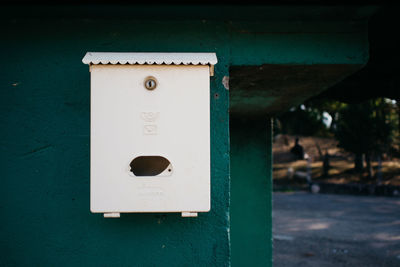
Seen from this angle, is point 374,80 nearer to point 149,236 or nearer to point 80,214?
point 149,236

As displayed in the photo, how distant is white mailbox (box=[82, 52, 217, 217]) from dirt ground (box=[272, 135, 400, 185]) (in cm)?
1437

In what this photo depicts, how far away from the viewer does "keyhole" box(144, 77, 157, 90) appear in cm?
152

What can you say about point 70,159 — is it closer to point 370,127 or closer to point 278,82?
point 278,82

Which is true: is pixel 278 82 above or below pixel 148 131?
above

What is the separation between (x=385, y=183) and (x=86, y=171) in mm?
14809

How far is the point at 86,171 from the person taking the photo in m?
1.72

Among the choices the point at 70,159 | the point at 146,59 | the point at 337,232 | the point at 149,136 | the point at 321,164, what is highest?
the point at 146,59

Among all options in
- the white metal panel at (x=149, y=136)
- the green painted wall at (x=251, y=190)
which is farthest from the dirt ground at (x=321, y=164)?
the white metal panel at (x=149, y=136)

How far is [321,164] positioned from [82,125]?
55.3ft

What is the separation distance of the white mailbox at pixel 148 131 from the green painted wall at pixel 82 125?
0.22 m

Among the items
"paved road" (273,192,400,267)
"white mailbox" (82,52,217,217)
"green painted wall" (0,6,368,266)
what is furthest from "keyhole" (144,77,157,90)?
"paved road" (273,192,400,267)

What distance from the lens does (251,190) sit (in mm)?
3893

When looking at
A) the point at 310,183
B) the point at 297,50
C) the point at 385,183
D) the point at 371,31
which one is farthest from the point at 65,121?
the point at 385,183

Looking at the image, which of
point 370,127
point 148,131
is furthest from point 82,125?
point 370,127
